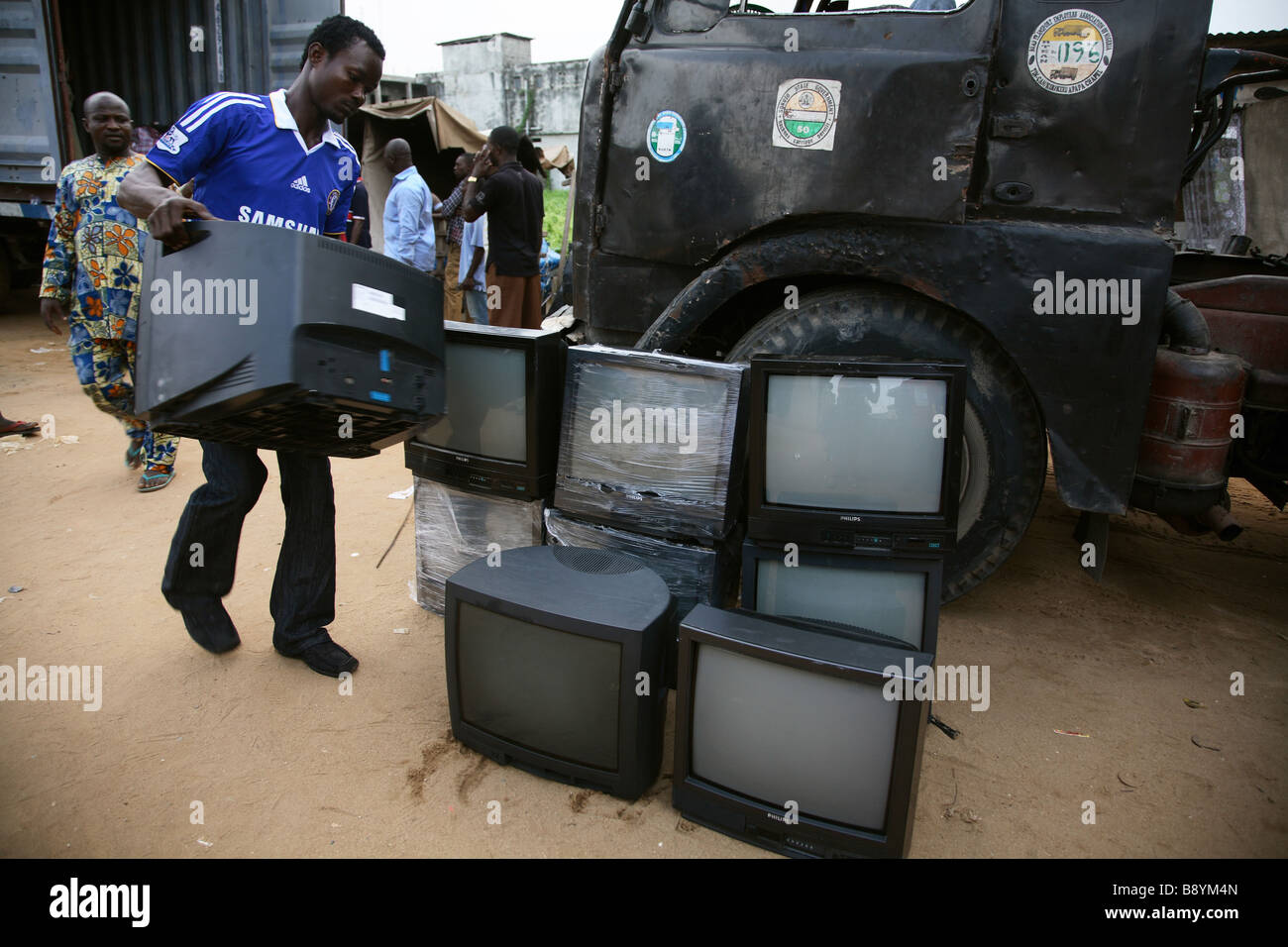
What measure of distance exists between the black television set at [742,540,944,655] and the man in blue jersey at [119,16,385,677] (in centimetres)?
137

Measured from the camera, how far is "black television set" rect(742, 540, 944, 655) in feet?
7.30

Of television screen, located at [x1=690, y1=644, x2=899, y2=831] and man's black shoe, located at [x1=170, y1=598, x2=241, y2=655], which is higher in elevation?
television screen, located at [x1=690, y1=644, x2=899, y2=831]

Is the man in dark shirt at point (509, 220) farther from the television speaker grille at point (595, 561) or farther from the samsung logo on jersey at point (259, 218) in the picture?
the television speaker grille at point (595, 561)

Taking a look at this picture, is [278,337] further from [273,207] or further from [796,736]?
[796,736]

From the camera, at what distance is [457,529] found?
112 inches

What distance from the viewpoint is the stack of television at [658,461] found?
2.42m

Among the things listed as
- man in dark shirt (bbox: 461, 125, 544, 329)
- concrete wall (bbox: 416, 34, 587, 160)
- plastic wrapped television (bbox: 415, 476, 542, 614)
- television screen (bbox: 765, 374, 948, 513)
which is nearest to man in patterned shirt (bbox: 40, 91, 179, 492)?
plastic wrapped television (bbox: 415, 476, 542, 614)

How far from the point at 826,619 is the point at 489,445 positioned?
4.10 ft

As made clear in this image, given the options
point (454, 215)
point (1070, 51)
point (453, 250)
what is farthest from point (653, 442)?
point (453, 250)

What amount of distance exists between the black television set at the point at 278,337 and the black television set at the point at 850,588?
1049 mm

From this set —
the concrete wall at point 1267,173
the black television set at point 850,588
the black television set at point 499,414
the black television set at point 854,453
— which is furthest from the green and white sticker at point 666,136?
the concrete wall at point 1267,173

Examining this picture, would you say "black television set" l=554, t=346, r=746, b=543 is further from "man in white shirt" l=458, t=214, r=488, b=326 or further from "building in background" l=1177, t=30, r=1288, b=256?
"man in white shirt" l=458, t=214, r=488, b=326

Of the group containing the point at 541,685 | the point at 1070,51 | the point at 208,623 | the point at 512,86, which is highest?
the point at 512,86

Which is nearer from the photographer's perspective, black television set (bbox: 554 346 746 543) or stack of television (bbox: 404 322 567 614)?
black television set (bbox: 554 346 746 543)
